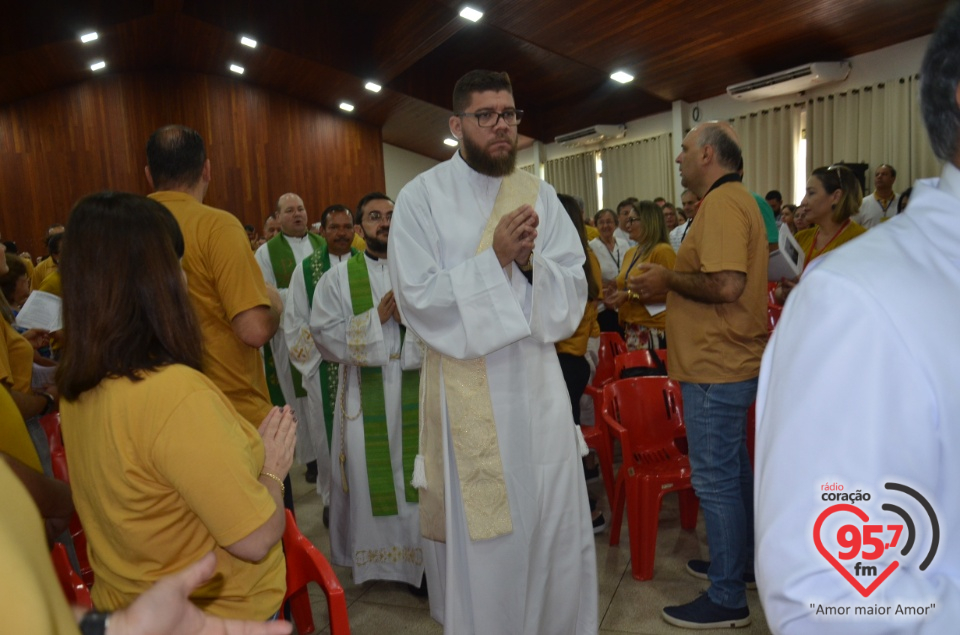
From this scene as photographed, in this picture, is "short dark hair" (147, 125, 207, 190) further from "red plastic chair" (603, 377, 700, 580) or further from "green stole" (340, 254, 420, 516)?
"red plastic chair" (603, 377, 700, 580)

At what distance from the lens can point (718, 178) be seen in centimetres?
259

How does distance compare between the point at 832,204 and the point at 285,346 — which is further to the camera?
the point at 285,346

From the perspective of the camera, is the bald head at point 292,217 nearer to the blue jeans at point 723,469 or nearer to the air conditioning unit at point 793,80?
the blue jeans at point 723,469

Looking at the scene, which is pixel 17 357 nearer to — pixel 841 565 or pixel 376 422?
pixel 376 422

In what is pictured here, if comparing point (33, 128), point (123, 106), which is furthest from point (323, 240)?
point (33, 128)

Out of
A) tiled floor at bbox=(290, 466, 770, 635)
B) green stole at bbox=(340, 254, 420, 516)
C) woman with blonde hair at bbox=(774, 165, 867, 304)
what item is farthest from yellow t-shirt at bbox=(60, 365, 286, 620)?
woman with blonde hair at bbox=(774, 165, 867, 304)

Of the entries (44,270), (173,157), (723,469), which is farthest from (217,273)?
(44,270)

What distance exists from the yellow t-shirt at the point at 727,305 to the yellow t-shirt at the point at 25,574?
7.39ft

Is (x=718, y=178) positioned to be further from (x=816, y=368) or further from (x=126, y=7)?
(x=126, y=7)

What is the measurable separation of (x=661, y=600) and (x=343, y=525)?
1.55 metres

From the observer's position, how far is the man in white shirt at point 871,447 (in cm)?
72

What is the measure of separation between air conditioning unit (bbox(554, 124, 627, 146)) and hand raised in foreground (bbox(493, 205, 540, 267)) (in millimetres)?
10589

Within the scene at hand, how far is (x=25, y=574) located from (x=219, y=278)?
71.2 inches

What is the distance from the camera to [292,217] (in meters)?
5.03
